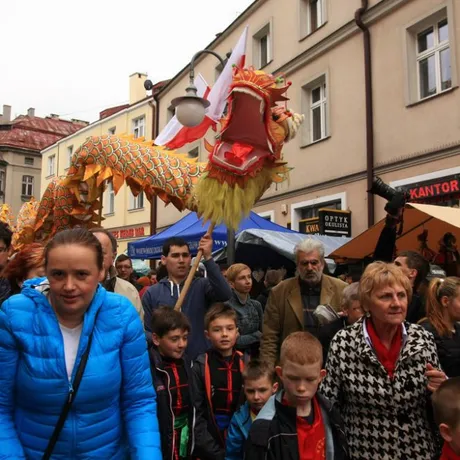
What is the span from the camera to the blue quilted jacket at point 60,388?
5.50ft

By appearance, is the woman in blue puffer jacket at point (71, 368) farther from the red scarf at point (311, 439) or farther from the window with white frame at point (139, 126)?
the window with white frame at point (139, 126)

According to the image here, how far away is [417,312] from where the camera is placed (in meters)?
3.21

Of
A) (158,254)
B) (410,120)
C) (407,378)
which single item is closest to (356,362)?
(407,378)

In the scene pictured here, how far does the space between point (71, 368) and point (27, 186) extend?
41.2 m

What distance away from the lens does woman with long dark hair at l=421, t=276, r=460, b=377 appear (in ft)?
8.23

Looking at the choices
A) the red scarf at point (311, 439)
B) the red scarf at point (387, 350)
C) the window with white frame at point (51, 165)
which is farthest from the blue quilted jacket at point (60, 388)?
the window with white frame at point (51, 165)

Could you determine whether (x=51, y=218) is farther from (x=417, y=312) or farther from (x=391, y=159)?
(x=391, y=159)

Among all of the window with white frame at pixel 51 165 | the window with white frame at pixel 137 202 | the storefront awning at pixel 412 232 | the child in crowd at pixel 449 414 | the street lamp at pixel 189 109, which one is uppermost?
the window with white frame at pixel 51 165

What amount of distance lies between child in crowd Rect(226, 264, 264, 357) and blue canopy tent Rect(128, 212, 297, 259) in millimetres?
2982

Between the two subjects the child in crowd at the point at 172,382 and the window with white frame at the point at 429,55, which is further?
the window with white frame at the point at 429,55

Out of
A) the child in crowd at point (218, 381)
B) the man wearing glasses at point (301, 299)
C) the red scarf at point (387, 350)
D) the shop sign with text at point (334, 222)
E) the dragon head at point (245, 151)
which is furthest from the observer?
the shop sign with text at point (334, 222)

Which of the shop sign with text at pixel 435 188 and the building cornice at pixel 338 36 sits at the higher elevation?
the building cornice at pixel 338 36

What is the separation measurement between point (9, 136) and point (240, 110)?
4061 centimetres

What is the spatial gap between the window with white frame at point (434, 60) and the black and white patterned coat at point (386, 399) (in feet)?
26.3
